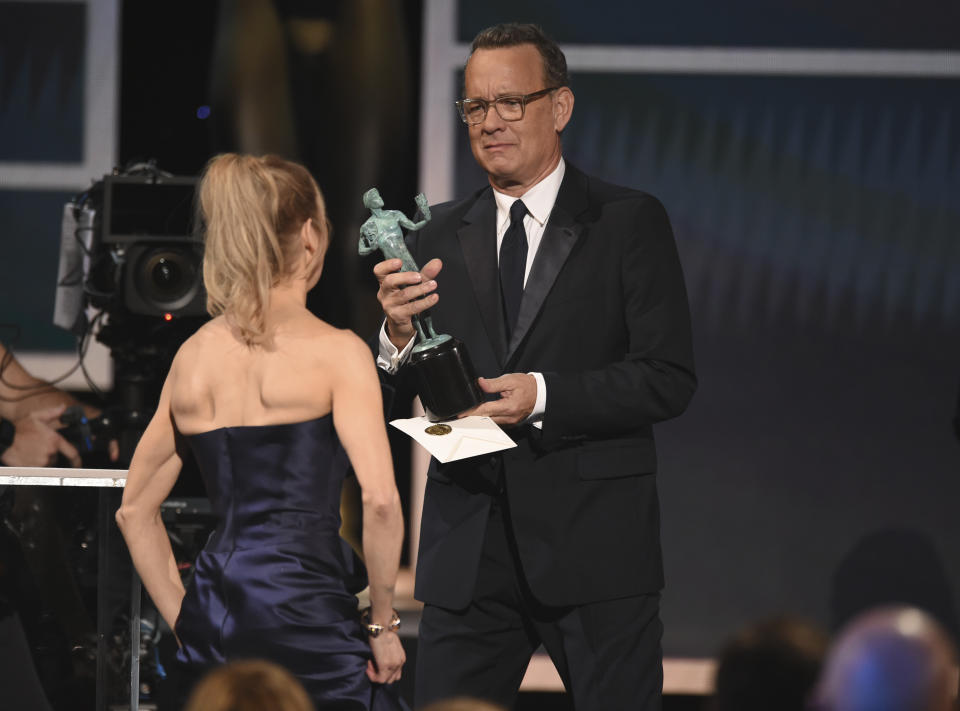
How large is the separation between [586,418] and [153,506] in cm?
85

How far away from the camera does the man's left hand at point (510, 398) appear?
1.99 m

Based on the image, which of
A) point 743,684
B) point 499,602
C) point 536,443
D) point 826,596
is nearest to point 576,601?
point 499,602

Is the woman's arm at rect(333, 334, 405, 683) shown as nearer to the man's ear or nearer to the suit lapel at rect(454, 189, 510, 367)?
the suit lapel at rect(454, 189, 510, 367)

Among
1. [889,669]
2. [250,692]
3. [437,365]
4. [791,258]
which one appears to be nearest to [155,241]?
[437,365]

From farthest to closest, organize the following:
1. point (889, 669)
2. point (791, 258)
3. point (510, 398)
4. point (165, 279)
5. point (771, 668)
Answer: point (791, 258), point (165, 279), point (510, 398), point (771, 668), point (889, 669)

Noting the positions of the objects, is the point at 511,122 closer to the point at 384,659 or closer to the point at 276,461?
the point at 276,461

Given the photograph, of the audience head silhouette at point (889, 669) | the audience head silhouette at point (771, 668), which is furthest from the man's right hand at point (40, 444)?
the audience head silhouette at point (889, 669)

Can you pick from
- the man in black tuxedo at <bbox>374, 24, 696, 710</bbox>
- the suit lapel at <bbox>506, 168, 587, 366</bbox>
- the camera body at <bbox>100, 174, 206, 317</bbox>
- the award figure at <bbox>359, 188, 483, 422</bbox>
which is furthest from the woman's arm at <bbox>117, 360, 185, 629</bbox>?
the camera body at <bbox>100, 174, 206, 317</bbox>

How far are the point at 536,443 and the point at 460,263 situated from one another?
37cm

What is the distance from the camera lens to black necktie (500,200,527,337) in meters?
2.19

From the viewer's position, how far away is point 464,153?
15.3ft

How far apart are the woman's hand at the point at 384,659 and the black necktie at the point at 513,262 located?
2.00ft

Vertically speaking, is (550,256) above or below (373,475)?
above

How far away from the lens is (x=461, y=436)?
1933mm
